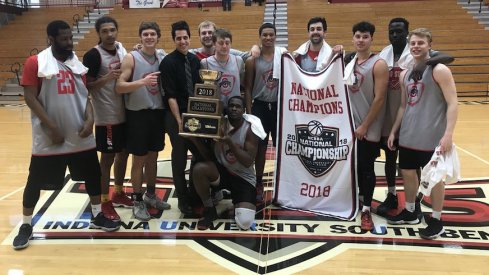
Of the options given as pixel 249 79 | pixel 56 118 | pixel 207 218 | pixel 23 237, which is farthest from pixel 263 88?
pixel 23 237

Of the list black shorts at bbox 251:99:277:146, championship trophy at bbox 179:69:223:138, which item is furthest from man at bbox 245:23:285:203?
championship trophy at bbox 179:69:223:138

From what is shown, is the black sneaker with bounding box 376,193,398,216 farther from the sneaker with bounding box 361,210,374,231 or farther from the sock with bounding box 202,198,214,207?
the sock with bounding box 202,198,214,207

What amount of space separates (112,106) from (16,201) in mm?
1530

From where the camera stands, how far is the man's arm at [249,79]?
11.6 feet

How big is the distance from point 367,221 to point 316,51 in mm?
1471

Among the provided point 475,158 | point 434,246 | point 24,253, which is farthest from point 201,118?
point 475,158

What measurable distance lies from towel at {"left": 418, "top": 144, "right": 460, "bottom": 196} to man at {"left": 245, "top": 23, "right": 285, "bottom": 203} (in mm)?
1375

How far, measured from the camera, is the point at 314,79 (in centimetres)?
335

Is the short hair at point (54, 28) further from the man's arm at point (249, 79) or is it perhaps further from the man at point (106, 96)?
the man's arm at point (249, 79)

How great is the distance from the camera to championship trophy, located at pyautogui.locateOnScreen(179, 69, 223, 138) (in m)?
2.93

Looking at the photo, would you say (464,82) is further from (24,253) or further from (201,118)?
(24,253)

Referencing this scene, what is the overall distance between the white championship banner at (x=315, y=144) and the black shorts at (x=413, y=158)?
1.28ft

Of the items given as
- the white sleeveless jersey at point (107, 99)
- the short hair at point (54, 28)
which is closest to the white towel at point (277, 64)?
the white sleeveless jersey at point (107, 99)

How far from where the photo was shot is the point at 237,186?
3.28 metres
